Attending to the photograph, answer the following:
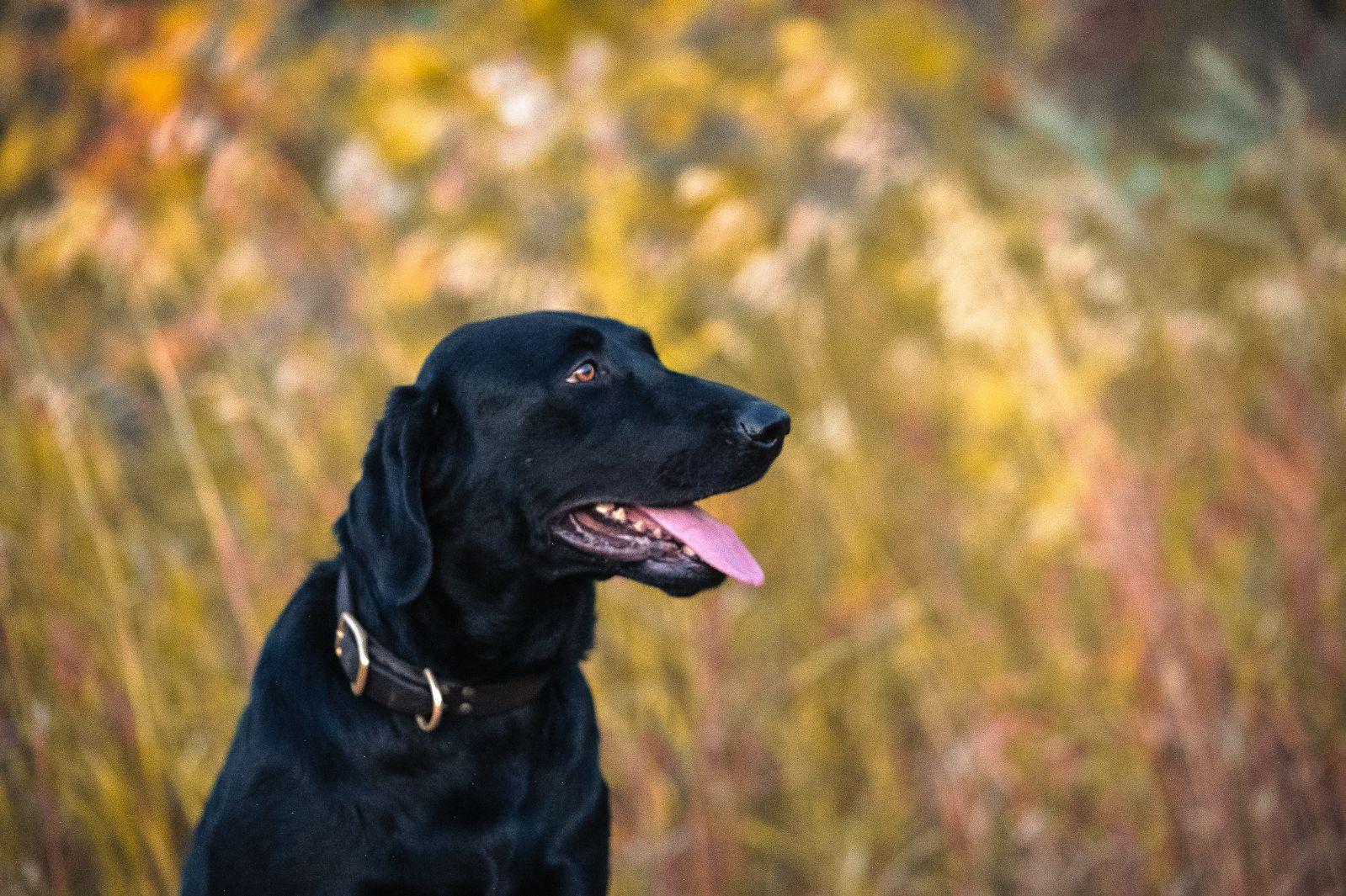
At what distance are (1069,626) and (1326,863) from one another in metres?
0.75

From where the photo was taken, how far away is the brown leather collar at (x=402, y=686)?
179 centimetres

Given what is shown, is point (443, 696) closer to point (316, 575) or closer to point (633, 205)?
point (316, 575)

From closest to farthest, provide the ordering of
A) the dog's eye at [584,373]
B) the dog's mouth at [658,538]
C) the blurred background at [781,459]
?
the dog's mouth at [658,538], the dog's eye at [584,373], the blurred background at [781,459]

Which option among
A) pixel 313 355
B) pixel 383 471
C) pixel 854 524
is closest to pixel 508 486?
pixel 383 471

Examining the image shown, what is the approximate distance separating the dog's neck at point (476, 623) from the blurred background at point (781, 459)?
69 cm

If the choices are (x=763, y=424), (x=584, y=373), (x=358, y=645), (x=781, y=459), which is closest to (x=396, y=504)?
(x=358, y=645)

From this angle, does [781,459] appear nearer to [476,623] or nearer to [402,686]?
[476,623]

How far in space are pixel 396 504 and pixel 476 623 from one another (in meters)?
0.26

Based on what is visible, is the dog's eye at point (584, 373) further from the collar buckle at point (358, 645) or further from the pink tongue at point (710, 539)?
the collar buckle at point (358, 645)

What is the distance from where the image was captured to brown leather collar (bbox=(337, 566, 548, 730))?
1786 mm

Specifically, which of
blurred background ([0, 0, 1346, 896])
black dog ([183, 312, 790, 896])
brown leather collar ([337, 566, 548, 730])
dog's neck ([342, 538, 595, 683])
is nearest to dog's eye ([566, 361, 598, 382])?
black dog ([183, 312, 790, 896])

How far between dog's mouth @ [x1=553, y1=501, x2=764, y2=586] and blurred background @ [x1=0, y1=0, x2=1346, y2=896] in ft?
2.31

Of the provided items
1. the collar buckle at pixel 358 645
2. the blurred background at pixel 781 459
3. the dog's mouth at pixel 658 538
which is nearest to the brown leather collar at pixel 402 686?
the collar buckle at pixel 358 645

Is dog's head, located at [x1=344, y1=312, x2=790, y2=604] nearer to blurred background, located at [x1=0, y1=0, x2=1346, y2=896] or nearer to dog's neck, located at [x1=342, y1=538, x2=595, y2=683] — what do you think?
dog's neck, located at [x1=342, y1=538, x2=595, y2=683]
